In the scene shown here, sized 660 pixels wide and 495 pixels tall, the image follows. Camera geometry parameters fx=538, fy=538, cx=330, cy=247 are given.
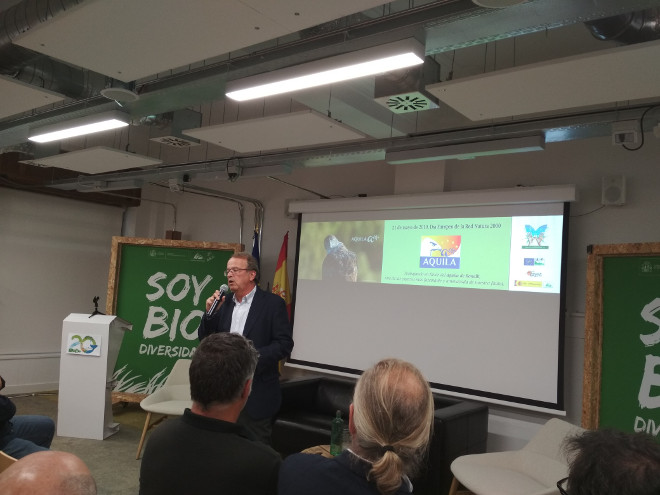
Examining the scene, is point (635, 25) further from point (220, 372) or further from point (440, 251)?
point (220, 372)

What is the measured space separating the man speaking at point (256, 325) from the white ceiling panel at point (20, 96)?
1766mm

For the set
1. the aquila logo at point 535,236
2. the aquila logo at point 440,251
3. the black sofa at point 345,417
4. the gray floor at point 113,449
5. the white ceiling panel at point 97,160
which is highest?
the white ceiling panel at point 97,160

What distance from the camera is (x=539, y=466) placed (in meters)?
3.66

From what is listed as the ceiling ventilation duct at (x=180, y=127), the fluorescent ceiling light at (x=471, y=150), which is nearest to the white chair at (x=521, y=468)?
the fluorescent ceiling light at (x=471, y=150)

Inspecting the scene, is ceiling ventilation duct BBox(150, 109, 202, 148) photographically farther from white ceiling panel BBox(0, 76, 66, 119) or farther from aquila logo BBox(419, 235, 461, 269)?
aquila logo BBox(419, 235, 461, 269)

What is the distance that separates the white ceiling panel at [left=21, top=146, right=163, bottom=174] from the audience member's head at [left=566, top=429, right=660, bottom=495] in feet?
15.9

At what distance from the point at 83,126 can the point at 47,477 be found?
4.02 meters

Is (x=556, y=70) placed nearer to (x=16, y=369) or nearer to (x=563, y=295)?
(x=563, y=295)

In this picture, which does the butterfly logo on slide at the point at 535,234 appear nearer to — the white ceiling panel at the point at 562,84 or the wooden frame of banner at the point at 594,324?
the wooden frame of banner at the point at 594,324

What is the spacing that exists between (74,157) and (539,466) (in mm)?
5013

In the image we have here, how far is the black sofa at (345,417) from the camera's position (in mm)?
3961

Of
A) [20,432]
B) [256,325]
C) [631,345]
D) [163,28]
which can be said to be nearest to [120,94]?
[163,28]

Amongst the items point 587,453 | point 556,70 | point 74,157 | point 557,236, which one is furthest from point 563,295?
point 74,157

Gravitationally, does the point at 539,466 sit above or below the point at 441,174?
below
